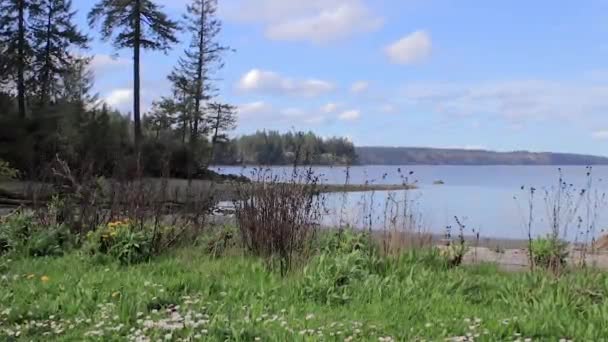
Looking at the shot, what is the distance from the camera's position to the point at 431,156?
316 feet

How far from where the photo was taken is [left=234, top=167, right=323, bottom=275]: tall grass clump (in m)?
6.84

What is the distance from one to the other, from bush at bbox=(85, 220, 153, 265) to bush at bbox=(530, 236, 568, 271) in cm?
440

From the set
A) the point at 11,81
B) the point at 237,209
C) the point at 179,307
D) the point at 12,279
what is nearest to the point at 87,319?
the point at 179,307

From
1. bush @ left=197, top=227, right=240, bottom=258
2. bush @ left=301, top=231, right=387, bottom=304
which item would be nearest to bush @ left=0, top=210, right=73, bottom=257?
bush @ left=197, top=227, right=240, bottom=258

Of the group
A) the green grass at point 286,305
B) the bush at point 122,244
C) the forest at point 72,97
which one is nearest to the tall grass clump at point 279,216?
the green grass at point 286,305

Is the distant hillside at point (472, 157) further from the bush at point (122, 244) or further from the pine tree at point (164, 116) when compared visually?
the bush at point (122, 244)

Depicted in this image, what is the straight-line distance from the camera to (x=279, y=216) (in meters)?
7.08

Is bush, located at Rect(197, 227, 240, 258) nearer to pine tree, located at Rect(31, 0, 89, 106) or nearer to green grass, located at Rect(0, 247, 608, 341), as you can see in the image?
green grass, located at Rect(0, 247, 608, 341)

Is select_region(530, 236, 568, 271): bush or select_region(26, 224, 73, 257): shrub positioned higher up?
select_region(530, 236, 568, 271): bush

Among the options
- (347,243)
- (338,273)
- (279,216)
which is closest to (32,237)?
(279,216)

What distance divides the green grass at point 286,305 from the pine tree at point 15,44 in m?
32.0

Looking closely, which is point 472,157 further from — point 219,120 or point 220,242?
point 220,242

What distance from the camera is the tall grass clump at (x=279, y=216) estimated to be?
6.84 metres

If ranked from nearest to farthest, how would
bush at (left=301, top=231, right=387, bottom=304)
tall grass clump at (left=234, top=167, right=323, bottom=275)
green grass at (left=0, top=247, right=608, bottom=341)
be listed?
green grass at (left=0, top=247, right=608, bottom=341) → bush at (left=301, top=231, right=387, bottom=304) → tall grass clump at (left=234, top=167, right=323, bottom=275)
